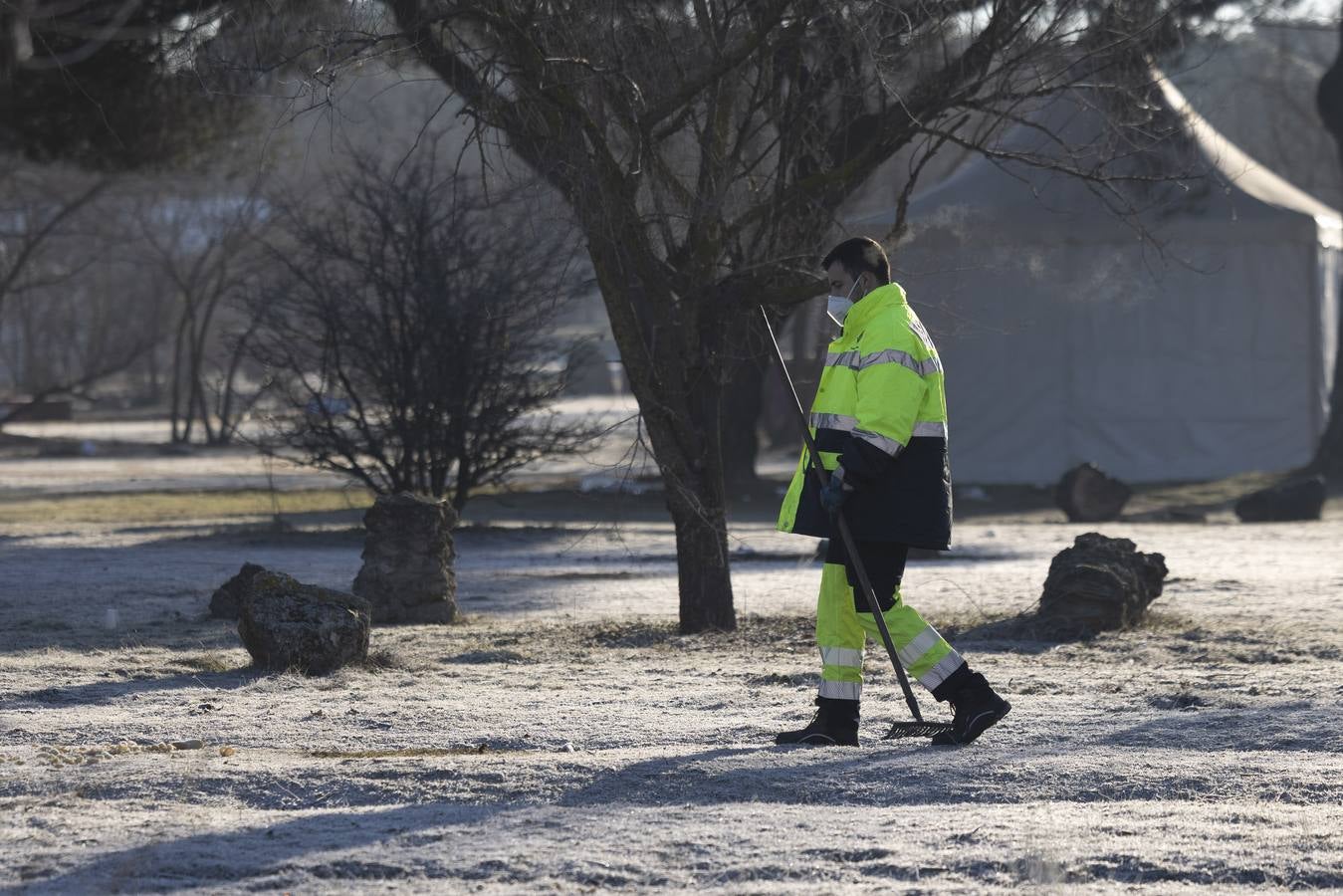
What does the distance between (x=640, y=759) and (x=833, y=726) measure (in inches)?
27.7

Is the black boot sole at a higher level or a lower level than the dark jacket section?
lower

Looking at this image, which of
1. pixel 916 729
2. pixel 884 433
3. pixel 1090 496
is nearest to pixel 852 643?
pixel 916 729

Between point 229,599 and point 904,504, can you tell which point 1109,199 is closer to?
point 229,599

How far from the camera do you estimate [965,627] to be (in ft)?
32.2

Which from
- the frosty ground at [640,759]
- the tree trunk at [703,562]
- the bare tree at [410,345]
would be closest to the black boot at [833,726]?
the frosty ground at [640,759]

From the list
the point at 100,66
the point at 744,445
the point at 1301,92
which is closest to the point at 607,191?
the point at 100,66

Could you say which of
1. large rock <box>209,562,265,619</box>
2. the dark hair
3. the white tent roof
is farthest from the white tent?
the dark hair

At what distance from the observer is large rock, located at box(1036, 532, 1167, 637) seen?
9.43 meters

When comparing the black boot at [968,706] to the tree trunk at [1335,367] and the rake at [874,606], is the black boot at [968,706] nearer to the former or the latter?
the rake at [874,606]

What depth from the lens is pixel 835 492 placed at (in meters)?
5.95

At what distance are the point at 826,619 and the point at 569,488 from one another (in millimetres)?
16485

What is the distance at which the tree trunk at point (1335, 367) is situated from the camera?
2330cm

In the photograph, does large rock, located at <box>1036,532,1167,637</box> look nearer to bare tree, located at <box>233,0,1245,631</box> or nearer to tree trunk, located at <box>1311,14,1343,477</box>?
bare tree, located at <box>233,0,1245,631</box>

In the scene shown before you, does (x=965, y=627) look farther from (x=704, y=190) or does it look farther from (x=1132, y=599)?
(x=704, y=190)
